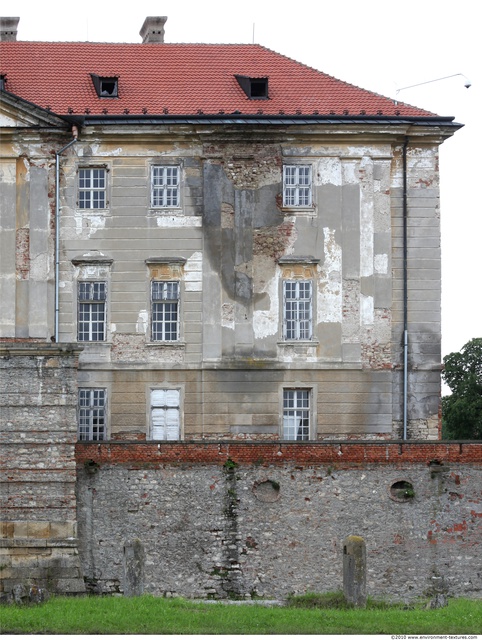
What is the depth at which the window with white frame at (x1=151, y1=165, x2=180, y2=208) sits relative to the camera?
48438 mm

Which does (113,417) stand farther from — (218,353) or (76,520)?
(76,520)

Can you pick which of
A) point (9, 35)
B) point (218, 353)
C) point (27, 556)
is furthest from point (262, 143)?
point (27, 556)

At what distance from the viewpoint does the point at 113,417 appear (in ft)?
156

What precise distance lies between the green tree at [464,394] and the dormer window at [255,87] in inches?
893

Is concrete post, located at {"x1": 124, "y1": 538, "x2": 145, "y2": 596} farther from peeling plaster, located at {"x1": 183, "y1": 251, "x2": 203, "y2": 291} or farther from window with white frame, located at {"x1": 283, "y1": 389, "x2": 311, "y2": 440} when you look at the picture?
peeling plaster, located at {"x1": 183, "y1": 251, "x2": 203, "y2": 291}

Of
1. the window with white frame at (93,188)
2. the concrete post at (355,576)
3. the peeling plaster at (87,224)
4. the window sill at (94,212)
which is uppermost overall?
the window with white frame at (93,188)

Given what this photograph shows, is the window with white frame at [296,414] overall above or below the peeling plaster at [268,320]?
below

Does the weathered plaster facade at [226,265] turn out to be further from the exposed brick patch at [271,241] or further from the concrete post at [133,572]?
the concrete post at [133,572]

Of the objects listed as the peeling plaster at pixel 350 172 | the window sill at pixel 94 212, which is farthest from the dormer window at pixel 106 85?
the peeling plaster at pixel 350 172

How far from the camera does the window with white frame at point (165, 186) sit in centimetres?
4844

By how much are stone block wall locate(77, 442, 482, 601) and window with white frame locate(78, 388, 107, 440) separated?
5144 millimetres

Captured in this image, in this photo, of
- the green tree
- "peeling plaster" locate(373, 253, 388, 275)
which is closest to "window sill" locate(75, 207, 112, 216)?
"peeling plaster" locate(373, 253, 388, 275)

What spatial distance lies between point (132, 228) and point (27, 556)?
10.8 meters

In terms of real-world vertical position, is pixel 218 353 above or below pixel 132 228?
below
